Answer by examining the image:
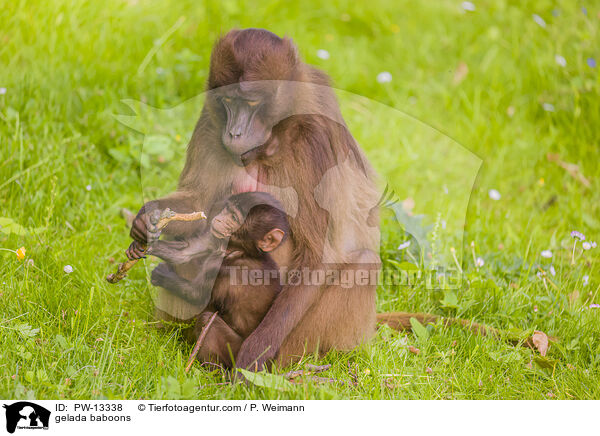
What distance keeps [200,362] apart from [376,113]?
3215mm

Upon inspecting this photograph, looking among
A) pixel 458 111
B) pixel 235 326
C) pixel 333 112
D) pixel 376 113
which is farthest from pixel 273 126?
pixel 458 111

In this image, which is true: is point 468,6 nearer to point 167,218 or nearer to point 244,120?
point 244,120

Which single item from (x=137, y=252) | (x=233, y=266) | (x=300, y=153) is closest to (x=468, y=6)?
(x=300, y=153)

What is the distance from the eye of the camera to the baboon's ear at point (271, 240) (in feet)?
11.2

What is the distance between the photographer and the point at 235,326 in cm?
356

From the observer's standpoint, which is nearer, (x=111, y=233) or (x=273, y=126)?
(x=273, y=126)

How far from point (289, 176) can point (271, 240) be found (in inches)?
13.2

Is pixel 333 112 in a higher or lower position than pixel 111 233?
higher

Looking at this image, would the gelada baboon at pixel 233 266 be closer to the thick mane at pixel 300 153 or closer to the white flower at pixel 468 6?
the thick mane at pixel 300 153

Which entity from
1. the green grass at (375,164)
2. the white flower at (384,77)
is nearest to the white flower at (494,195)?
the green grass at (375,164)

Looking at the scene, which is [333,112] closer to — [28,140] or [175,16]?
[28,140]
